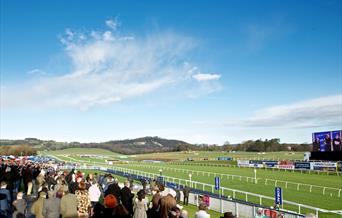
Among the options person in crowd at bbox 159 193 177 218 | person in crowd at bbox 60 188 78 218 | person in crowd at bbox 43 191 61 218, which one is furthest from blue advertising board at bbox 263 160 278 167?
person in crowd at bbox 43 191 61 218

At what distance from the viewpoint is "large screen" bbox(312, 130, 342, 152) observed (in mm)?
42475

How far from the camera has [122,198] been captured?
976 cm

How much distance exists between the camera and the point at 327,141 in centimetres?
4378

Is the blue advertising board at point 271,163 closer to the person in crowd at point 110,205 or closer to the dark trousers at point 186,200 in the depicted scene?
the dark trousers at point 186,200

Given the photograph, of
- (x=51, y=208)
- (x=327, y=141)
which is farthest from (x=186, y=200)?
(x=327, y=141)

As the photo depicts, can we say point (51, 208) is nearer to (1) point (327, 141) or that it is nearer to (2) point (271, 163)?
(1) point (327, 141)

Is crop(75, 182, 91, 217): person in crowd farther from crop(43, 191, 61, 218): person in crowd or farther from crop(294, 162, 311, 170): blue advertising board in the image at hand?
crop(294, 162, 311, 170): blue advertising board

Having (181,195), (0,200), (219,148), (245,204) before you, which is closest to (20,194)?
(0,200)

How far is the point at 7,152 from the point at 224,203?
10975cm

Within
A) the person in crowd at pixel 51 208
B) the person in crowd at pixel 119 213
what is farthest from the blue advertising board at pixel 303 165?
the person in crowd at pixel 119 213

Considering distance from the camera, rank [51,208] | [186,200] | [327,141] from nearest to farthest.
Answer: [51,208] < [186,200] < [327,141]

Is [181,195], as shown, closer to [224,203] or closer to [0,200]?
[224,203]

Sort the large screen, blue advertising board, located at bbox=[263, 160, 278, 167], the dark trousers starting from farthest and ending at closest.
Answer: blue advertising board, located at bbox=[263, 160, 278, 167] < the large screen < the dark trousers

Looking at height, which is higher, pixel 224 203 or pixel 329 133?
pixel 329 133
